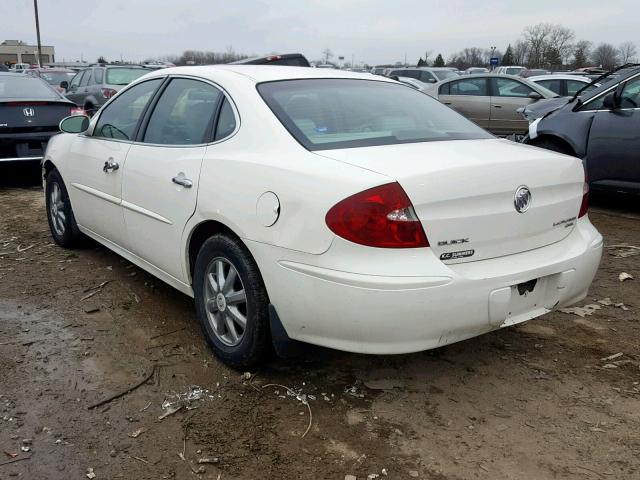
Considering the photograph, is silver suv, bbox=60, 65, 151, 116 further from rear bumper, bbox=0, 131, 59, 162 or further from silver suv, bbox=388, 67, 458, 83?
silver suv, bbox=388, 67, 458, 83

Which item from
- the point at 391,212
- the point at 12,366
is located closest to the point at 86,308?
the point at 12,366

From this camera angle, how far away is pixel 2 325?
382 centimetres

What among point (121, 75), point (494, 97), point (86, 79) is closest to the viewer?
point (494, 97)

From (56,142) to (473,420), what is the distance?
13.1ft

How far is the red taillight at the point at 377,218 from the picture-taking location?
2.53m

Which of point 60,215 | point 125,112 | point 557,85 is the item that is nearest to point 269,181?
point 125,112

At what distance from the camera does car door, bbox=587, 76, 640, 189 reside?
6.21 metres

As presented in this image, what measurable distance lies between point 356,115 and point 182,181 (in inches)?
38.5

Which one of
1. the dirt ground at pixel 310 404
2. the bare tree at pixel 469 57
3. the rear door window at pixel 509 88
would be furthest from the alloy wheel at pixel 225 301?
the bare tree at pixel 469 57

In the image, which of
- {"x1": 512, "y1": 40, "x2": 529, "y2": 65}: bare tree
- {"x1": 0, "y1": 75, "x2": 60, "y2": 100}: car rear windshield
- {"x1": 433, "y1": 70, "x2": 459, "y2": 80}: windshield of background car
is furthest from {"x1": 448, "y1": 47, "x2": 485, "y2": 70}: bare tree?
{"x1": 0, "y1": 75, "x2": 60, "y2": 100}: car rear windshield

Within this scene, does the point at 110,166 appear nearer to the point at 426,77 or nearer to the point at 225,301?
the point at 225,301

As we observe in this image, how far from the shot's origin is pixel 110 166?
4.04 metres

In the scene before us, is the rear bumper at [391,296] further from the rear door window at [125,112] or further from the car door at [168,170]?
the rear door window at [125,112]

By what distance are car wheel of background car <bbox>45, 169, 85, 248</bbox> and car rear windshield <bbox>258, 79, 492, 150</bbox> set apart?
2502mm
